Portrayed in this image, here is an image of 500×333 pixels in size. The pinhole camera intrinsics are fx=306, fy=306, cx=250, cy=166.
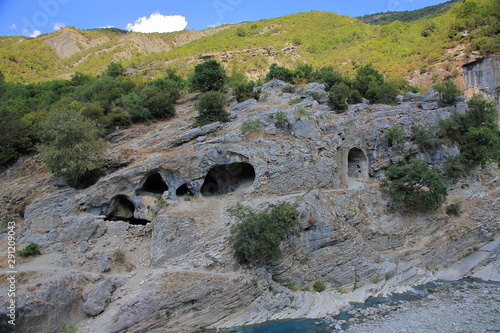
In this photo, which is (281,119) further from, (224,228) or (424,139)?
(424,139)

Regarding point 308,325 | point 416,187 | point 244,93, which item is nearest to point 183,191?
point 308,325

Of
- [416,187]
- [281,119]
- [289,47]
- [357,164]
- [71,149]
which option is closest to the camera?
[71,149]

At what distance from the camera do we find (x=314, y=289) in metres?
16.5

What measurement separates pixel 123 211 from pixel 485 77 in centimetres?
4140

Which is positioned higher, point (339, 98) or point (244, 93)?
point (244, 93)

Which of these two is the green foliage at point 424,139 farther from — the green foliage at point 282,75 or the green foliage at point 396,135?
the green foliage at point 282,75

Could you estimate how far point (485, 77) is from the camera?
35.8 meters

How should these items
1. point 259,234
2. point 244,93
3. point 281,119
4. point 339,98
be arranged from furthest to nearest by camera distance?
point 339,98
point 244,93
point 281,119
point 259,234

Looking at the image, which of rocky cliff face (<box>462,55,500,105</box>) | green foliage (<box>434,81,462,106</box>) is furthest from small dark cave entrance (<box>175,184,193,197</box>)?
rocky cliff face (<box>462,55,500,105</box>)

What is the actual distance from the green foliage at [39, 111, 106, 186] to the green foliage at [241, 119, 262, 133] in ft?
30.8

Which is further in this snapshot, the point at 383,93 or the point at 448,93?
the point at 383,93

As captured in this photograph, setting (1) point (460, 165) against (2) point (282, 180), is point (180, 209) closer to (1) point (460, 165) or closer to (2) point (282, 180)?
(2) point (282, 180)

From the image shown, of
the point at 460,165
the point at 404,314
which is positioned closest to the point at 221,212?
the point at 404,314

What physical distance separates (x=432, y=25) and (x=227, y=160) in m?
52.4
